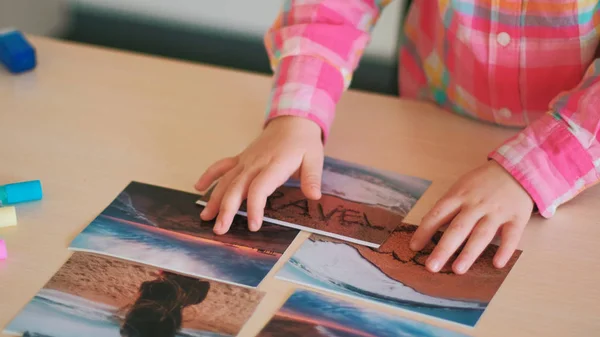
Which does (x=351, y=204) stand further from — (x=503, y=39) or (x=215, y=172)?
(x=503, y=39)

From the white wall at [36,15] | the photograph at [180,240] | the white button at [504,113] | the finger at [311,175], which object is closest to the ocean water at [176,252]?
the photograph at [180,240]

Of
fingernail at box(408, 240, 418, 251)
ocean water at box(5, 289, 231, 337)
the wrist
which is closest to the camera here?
ocean water at box(5, 289, 231, 337)

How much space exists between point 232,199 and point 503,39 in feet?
1.15

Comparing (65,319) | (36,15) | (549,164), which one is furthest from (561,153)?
(36,15)

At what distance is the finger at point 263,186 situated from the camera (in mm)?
773

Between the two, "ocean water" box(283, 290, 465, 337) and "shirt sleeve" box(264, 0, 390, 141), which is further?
"shirt sleeve" box(264, 0, 390, 141)

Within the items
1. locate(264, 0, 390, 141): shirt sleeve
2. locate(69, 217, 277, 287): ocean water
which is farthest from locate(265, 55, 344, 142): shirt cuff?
locate(69, 217, 277, 287): ocean water

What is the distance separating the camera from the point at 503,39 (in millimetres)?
901

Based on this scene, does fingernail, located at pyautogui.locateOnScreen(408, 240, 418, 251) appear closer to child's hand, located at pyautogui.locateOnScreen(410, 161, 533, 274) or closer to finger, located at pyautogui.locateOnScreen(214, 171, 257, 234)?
child's hand, located at pyautogui.locateOnScreen(410, 161, 533, 274)

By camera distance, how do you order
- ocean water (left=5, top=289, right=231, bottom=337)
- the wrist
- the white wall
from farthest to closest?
the white wall
the wrist
ocean water (left=5, top=289, right=231, bottom=337)

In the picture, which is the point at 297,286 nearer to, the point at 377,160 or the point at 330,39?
the point at 377,160

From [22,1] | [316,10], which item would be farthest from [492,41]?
[22,1]

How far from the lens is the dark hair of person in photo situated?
0.64 meters

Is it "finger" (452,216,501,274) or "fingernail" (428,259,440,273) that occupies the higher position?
"finger" (452,216,501,274)
